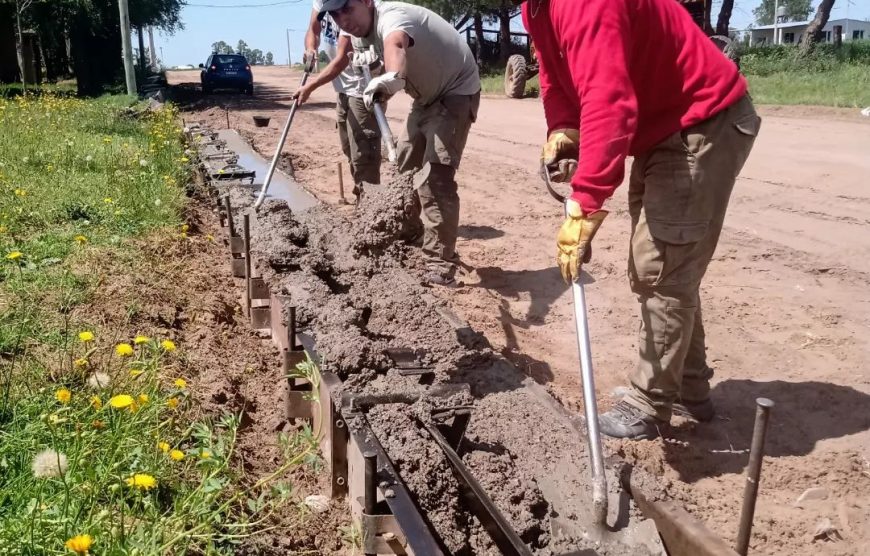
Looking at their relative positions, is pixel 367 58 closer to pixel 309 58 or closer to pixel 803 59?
pixel 309 58

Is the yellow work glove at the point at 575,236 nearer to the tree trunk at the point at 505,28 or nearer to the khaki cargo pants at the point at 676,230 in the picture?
the khaki cargo pants at the point at 676,230

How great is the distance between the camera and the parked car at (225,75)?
25.5m

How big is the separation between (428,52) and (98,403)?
328cm

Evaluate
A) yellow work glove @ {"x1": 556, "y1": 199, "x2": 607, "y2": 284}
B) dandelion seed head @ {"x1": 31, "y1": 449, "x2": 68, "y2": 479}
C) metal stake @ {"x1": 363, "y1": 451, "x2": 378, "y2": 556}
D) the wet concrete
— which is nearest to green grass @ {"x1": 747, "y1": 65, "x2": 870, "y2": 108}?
the wet concrete

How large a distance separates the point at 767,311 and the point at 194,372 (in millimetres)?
3264

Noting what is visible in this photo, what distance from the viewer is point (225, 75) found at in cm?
2550

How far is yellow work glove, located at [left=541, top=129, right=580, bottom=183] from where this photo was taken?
10.3ft

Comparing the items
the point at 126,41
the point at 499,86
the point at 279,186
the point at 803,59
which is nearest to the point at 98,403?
the point at 279,186

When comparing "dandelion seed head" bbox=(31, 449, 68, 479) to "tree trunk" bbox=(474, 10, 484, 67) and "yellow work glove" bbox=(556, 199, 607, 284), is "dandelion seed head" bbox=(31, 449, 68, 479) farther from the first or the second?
"tree trunk" bbox=(474, 10, 484, 67)

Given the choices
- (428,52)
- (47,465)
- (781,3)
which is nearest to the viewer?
(47,465)

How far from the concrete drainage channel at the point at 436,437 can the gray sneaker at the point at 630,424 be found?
32 centimetres

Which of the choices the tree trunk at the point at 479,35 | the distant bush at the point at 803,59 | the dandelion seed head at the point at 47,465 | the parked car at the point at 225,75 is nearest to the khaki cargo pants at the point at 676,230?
the dandelion seed head at the point at 47,465

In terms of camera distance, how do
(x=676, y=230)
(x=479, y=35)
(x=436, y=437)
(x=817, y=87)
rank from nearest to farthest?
(x=436, y=437) → (x=676, y=230) → (x=817, y=87) → (x=479, y=35)

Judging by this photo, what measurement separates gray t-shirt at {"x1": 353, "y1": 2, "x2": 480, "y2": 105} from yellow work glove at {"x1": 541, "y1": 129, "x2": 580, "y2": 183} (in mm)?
1798
